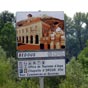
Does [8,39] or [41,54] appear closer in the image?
[41,54]

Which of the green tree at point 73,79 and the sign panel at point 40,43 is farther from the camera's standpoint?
the green tree at point 73,79

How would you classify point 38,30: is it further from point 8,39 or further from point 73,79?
point 8,39

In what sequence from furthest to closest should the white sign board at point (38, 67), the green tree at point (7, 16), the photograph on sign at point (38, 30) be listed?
the green tree at point (7, 16)
the white sign board at point (38, 67)
the photograph on sign at point (38, 30)

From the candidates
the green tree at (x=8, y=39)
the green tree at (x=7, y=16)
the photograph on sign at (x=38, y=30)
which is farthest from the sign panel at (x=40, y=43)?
the green tree at (x=7, y=16)

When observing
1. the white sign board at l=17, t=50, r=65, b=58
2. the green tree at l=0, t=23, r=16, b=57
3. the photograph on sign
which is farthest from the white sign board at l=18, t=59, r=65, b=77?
the green tree at l=0, t=23, r=16, b=57

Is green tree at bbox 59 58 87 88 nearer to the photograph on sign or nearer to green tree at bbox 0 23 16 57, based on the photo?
the photograph on sign

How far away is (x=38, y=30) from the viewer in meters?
15.7

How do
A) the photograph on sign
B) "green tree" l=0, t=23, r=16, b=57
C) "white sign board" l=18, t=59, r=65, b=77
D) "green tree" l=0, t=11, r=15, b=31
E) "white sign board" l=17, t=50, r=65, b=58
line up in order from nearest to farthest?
the photograph on sign → "white sign board" l=17, t=50, r=65, b=58 → "white sign board" l=18, t=59, r=65, b=77 → "green tree" l=0, t=23, r=16, b=57 → "green tree" l=0, t=11, r=15, b=31

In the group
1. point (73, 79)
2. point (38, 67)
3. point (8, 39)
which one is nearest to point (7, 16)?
point (8, 39)

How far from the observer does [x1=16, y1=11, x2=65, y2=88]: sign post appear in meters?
15.7

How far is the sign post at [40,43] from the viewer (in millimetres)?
15664

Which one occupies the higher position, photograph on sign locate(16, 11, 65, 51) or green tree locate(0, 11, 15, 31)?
green tree locate(0, 11, 15, 31)

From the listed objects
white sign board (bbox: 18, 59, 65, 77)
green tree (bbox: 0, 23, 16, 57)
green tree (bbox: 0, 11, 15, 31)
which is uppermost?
green tree (bbox: 0, 11, 15, 31)

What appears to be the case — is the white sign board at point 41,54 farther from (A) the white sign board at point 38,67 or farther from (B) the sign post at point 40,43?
(A) the white sign board at point 38,67
